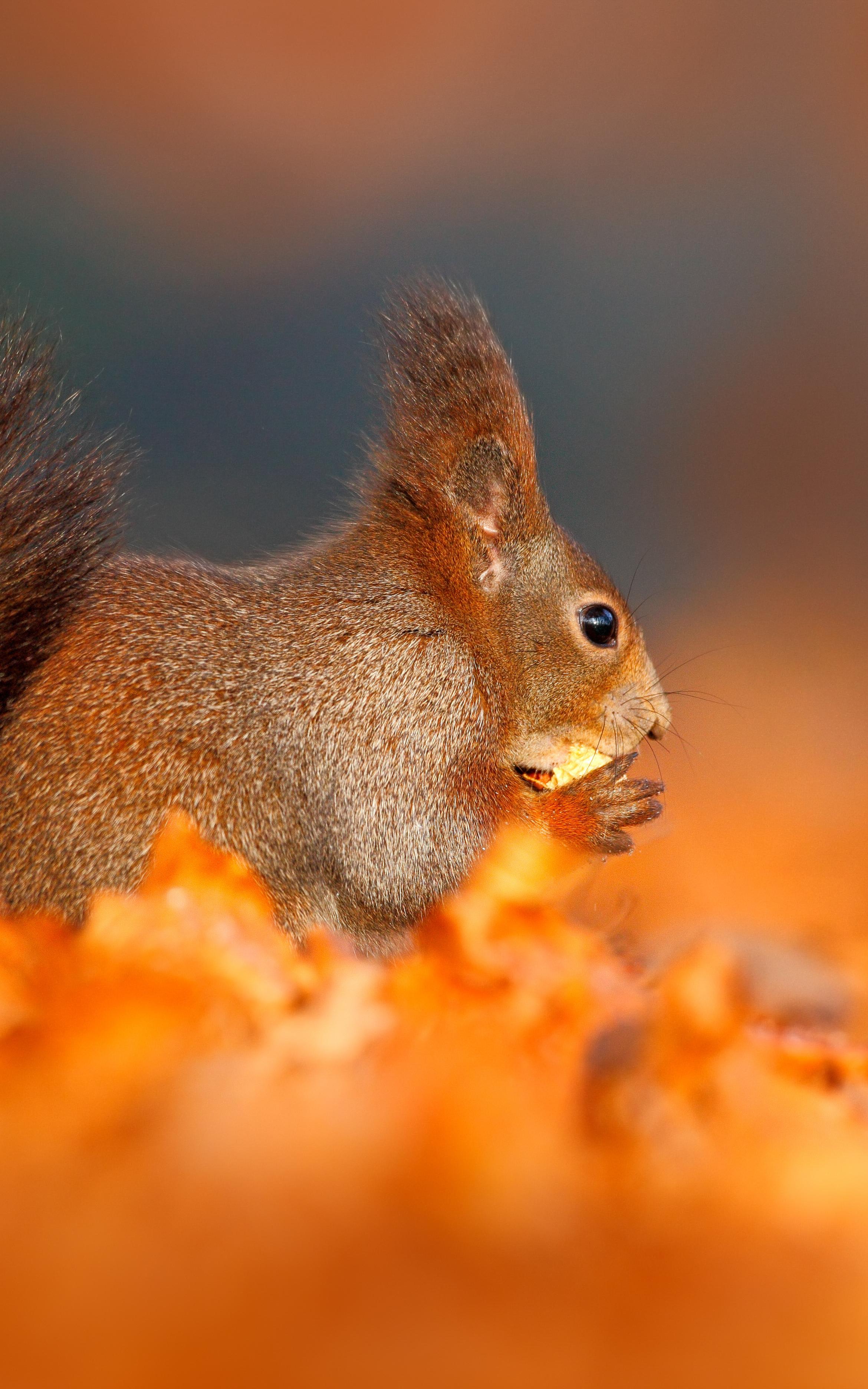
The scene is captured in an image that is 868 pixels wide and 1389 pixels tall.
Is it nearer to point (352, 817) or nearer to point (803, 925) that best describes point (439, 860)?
point (352, 817)

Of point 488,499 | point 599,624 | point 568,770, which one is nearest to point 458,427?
point 488,499

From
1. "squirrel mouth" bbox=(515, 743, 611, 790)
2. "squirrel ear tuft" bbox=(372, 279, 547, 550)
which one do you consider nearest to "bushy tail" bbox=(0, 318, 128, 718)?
"squirrel ear tuft" bbox=(372, 279, 547, 550)

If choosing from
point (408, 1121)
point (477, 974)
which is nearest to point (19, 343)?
point (477, 974)

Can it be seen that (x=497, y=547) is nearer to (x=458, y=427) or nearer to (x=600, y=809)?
(x=458, y=427)

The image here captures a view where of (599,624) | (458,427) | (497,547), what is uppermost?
(458,427)

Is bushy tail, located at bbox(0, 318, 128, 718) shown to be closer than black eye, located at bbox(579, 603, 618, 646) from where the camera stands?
Yes

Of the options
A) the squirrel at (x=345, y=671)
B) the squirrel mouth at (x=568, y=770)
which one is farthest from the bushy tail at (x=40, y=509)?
the squirrel mouth at (x=568, y=770)

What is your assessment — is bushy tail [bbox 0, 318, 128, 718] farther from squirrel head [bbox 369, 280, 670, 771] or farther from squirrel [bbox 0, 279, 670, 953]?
squirrel head [bbox 369, 280, 670, 771]

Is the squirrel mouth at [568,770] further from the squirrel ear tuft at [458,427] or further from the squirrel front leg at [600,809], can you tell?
the squirrel ear tuft at [458,427]
